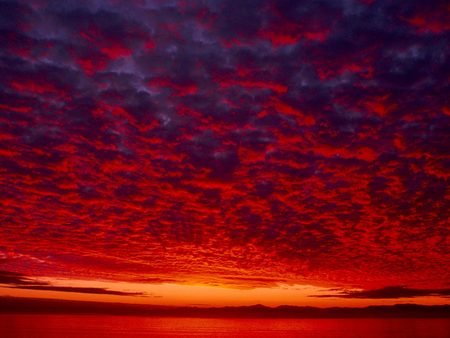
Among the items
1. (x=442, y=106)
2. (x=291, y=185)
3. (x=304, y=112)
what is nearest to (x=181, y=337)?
(x=291, y=185)

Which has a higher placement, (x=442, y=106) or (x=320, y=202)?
(x=442, y=106)

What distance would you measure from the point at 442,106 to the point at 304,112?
481 centimetres

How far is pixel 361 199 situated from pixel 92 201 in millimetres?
15172

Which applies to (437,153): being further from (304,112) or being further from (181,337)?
(181,337)

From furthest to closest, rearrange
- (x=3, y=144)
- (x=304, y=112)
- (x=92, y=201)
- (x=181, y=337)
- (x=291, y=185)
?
1. (x=181, y=337)
2. (x=92, y=201)
3. (x=291, y=185)
4. (x=3, y=144)
5. (x=304, y=112)

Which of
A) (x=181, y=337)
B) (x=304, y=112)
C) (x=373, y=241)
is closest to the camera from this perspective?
(x=304, y=112)

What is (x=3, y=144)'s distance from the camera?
13.6 metres

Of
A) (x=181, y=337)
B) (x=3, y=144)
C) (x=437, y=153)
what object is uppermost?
(x=437, y=153)

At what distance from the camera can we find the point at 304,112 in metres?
12.3

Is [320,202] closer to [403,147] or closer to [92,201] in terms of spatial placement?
[403,147]

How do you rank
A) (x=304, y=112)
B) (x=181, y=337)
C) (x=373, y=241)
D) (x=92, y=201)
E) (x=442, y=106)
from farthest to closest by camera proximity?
(x=181, y=337)
(x=373, y=241)
(x=92, y=201)
(x=304, y=112)
(x=442, y=106)

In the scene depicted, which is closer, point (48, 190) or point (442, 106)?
point (442, 106)

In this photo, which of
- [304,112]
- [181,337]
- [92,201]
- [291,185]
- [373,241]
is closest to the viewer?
[304,112]

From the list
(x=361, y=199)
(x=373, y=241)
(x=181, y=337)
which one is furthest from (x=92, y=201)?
(x=181, y=337)
